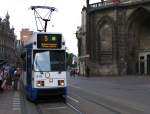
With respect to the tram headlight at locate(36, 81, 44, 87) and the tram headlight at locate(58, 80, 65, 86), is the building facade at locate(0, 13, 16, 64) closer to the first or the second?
the tram headlight at locate(58, 80, 65, 86)

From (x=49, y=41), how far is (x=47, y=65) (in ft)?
3.92

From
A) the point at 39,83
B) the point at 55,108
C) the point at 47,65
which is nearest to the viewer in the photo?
the point at 55,108

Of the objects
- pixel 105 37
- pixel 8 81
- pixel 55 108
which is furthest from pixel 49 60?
pixel 105 37

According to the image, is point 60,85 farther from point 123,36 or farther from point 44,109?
point 123,36

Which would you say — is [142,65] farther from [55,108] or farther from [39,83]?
[55,108]

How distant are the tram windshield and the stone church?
2182 inches

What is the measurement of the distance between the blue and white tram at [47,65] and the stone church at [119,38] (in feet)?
182

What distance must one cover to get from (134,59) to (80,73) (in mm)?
20307

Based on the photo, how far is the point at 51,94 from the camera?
2239cm

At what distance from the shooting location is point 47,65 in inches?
885

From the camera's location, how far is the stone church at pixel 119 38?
79438 mm

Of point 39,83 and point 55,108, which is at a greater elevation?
point 39,83

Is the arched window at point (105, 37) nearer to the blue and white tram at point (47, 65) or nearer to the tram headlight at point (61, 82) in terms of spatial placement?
the blue and white tram at point (47, 65)

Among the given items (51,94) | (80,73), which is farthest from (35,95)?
(80,73)
